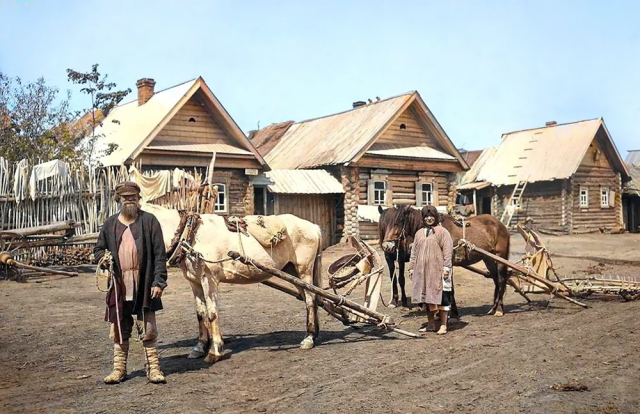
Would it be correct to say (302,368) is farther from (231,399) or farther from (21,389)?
(21,389)

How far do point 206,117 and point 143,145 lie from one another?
282cm

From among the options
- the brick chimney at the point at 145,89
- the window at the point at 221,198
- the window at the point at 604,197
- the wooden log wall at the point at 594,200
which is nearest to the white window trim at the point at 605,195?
the window at the point at 604,197

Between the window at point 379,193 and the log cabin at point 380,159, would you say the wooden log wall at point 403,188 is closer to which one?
the log cabin at point 380,159

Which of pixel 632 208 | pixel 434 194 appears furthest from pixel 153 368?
pixel 632 208

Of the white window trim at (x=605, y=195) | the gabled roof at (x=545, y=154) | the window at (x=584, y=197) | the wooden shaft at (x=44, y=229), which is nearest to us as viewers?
the wooden shaft at (x=44, y=229)

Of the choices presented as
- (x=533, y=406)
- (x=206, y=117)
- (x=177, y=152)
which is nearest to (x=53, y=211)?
(x=177, y=152)

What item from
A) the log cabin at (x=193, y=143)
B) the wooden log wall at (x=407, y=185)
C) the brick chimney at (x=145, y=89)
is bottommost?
the wooden log wall at (x=407, y=185)

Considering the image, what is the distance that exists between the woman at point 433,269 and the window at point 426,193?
16.7m

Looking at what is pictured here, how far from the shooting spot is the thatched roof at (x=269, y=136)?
29.7m

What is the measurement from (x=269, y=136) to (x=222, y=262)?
81.6ft

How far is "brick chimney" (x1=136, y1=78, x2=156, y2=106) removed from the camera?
23.0m

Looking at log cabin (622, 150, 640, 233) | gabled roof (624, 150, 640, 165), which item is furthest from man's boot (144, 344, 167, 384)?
gabled roof (624, 150, 640, 165)

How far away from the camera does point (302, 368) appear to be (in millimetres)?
6207

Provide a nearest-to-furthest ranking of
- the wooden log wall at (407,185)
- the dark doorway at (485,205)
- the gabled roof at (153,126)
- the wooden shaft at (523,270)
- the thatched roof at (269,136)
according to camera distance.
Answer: the wooden shaft at (523,270), the gabled roof at (153,126), the wooden log wall at (407,185), the thatched roof at (269,136), the dark doorway at (485,205)
